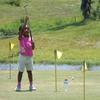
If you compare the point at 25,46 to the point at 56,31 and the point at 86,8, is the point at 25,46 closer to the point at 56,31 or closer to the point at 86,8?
the point at 56,31

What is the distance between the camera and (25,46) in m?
19.5

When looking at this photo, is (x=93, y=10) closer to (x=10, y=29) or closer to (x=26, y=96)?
(x=10, y=29)

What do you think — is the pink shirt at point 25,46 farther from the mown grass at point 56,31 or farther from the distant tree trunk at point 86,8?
the distant tree trunk at point 86,8

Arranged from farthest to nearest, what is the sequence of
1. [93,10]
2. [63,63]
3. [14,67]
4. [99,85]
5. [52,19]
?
1. [52,19]
2. [93,10]
3. [63,63]
4. [14,67]
5. [99,85]

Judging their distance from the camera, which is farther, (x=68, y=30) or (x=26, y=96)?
(x=68, y=30)

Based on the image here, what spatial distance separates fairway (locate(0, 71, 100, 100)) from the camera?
18094 mm

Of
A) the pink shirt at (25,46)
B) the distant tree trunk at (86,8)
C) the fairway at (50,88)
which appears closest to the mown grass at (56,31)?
the distant tree trunk at (86,8)

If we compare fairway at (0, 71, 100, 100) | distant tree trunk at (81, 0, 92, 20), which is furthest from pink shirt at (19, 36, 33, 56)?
distant tree trunk at (81, 0, 92, 20)

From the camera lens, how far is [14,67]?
31141 mm

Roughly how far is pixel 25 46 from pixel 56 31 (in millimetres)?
29564

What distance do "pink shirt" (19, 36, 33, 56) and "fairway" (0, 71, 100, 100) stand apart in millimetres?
1078

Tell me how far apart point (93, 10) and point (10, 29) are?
708 centimetres

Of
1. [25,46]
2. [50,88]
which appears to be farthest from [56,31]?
[25,46]

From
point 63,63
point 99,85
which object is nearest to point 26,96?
point 99,85
